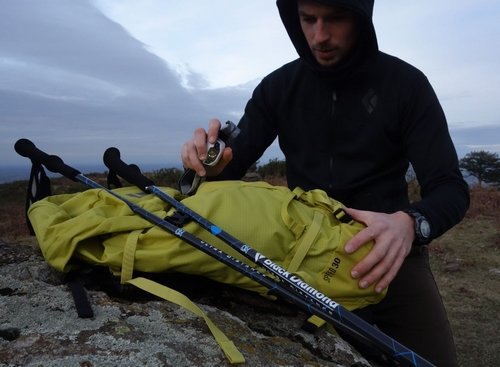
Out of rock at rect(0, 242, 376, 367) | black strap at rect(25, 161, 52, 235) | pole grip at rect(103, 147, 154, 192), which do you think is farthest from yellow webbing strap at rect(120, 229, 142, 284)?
black strap at rect(25, 161, 52, 235)

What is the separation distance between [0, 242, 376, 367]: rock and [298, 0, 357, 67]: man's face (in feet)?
5.69

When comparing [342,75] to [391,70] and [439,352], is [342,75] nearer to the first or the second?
[391,70]

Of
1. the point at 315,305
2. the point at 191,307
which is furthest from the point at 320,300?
the point at 191,307

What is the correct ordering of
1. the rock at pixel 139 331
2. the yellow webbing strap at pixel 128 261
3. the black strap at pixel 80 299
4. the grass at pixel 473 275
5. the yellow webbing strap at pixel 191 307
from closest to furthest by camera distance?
the rock at pixel 139 331
the yellow webbing strap at pixel 191 307
the black strap at pixel 80 299
the yellow webbing strap at pixel 128 261
the grass at pixel 473 275

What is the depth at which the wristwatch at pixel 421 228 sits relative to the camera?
7.67 ft

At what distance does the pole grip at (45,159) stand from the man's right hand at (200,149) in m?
0.73

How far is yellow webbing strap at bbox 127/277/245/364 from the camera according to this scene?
1.69m

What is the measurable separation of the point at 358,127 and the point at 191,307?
189 cm

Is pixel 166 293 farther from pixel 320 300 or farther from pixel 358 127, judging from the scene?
pixel 358 127

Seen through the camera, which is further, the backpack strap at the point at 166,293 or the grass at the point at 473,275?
the grass at the point at 473,275

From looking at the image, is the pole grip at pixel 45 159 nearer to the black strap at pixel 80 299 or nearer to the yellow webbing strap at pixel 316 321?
the black strap at pixel 80 299

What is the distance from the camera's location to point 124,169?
2.96 m

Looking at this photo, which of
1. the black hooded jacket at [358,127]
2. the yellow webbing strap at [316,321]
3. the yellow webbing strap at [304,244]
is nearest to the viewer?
the yellow webbing strap at [316,321]

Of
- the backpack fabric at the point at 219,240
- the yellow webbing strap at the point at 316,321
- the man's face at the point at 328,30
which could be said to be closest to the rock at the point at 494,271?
the man's face at the point at 328,30
